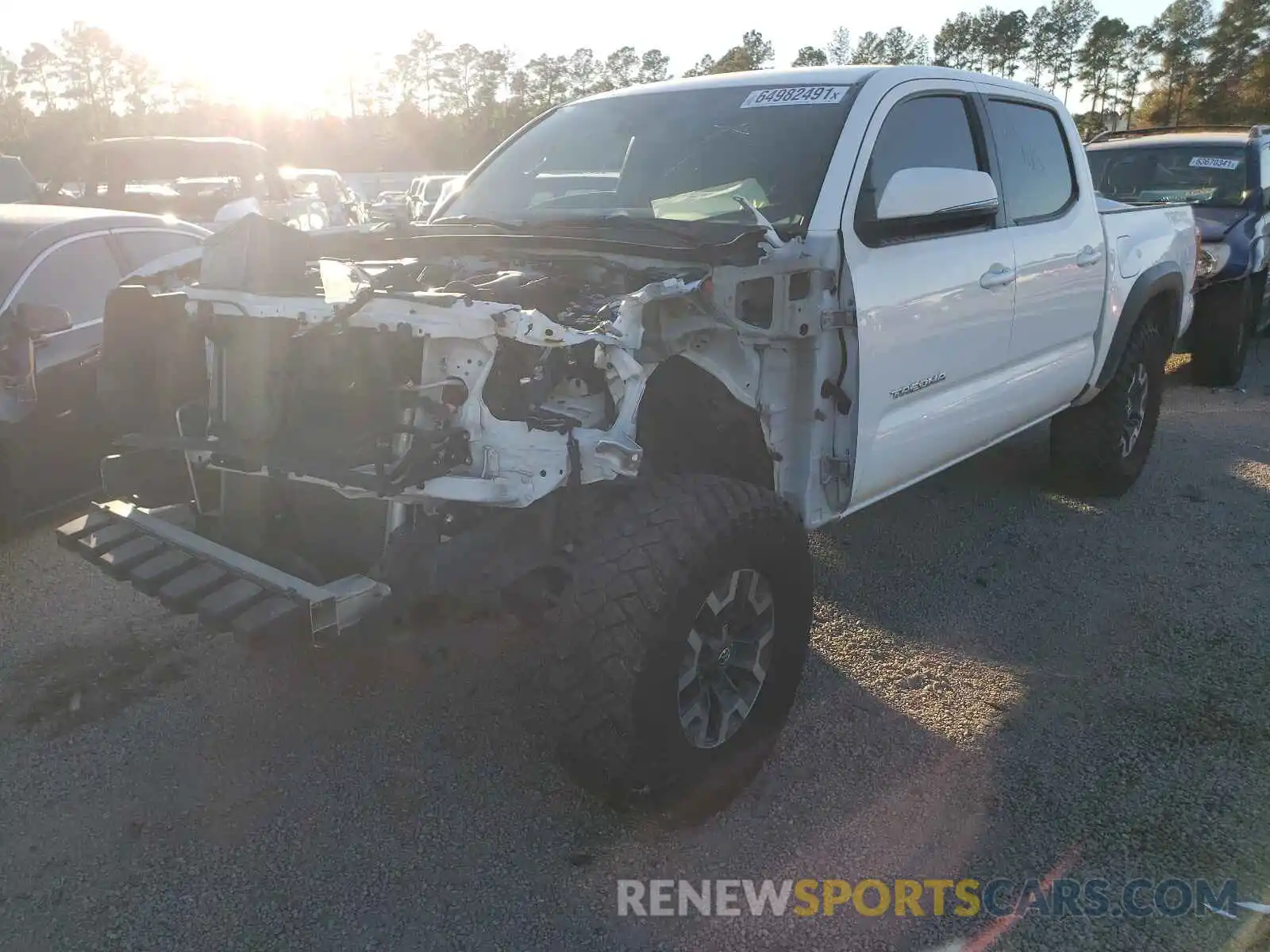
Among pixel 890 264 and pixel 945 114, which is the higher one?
pixel 945 114

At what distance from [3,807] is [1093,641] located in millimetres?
3705

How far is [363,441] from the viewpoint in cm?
272

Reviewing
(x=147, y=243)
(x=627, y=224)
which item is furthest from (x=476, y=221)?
(x=147, y=243)

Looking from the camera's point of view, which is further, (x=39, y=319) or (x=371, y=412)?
(x=39, y=319)

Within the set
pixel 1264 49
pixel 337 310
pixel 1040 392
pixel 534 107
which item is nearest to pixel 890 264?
pixel 1040 392

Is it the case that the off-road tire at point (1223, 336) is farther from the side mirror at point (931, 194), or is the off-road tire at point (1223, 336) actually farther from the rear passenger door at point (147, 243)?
the rear passenger door at point (147, 243)

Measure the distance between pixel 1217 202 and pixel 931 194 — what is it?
6.71m

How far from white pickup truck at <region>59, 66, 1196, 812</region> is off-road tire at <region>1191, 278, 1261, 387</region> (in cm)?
468

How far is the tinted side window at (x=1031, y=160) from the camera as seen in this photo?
4.39m

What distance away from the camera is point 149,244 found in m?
5.73

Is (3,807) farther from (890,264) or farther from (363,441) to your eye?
(890,264)

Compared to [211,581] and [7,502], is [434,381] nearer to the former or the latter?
[211,581]

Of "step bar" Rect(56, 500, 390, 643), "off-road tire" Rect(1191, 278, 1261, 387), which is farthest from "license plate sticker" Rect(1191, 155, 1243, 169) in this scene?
"step bar" Rect(56, 500, 390, 643)

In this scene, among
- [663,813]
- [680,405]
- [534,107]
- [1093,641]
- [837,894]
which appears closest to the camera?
[837,894]
